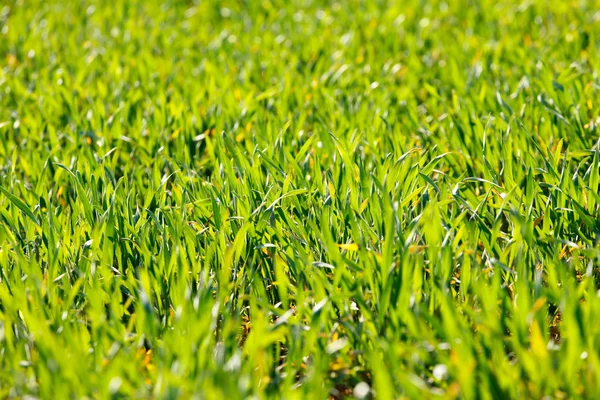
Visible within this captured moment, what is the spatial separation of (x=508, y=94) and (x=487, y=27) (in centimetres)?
134

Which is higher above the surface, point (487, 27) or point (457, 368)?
point (457, 368)

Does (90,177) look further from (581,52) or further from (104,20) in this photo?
(104,20)

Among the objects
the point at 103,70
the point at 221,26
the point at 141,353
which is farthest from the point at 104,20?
the point at 141,353

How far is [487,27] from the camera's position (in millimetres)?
4426

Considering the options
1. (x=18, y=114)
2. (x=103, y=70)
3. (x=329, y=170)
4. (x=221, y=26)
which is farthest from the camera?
(x=221, y=26)

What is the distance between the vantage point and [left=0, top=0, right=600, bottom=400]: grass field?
1.45 m

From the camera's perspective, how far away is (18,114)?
3.36m

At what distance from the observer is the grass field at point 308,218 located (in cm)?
145

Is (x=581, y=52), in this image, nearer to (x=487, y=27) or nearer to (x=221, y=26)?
(x=487, y=27)

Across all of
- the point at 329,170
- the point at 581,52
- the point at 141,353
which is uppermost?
the point at 141,353

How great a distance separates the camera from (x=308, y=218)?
6.61 ft

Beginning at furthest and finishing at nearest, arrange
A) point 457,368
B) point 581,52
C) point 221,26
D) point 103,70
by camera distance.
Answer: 1. point 221,26
2. point 103,70
3. point 581,52
4. point 457,368

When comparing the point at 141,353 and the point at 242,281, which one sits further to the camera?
the point at 242,281

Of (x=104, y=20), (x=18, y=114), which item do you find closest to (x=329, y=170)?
(x=18, y=114)
